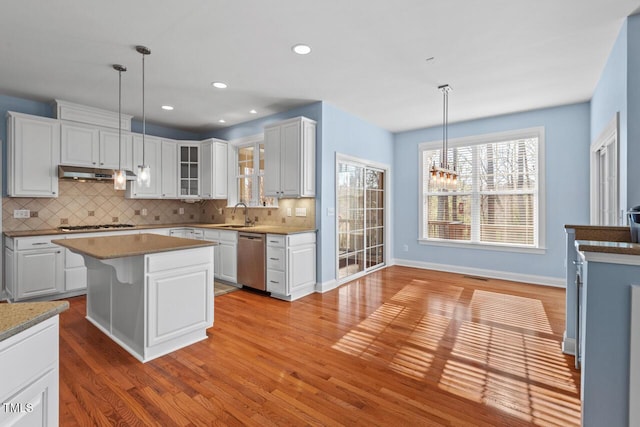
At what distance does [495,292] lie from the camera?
14.3ft

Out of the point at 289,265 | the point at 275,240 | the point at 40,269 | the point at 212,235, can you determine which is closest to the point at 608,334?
the point at 289,265

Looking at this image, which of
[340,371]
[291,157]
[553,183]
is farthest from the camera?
[553,183]

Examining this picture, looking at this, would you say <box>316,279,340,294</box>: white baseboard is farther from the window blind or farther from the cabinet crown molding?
the cabinet crown molding

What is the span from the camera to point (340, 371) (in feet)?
7.68

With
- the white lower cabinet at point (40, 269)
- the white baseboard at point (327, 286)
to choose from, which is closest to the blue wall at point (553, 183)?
the white baseboard at point (327, 286)

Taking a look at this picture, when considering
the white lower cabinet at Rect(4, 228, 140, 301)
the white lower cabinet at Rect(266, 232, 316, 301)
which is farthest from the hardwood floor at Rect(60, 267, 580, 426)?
the white lower cabinet at Rect(4, 228, 140, 301)

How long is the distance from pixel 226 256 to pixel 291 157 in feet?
5.90

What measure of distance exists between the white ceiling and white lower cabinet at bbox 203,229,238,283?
1927 millimetres

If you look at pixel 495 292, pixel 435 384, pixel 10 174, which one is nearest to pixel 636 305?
pixel 435 384

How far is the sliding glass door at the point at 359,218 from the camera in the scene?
486cm

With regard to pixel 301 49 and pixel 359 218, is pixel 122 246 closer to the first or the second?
pixel 301 49

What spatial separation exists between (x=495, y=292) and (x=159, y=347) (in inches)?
165

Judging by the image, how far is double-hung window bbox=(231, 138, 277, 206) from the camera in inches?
208

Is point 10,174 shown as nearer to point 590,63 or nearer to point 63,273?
point 63,273
